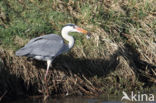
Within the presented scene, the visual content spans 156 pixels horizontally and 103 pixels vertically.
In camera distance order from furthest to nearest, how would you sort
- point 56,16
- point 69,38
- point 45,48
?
1. point 56,16
2. point 69,38
3. point 45,48

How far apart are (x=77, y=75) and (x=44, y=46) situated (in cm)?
100

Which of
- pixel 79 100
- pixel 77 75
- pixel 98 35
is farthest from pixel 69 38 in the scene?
pixel 79 100

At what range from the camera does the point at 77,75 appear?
915 centimetres

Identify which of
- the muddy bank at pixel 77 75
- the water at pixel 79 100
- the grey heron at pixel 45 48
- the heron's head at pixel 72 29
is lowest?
the water at pixel 79 100

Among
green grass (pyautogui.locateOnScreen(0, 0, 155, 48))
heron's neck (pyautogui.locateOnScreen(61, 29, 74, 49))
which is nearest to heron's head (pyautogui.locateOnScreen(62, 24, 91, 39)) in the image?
heron's neck (pyautogui.locateOnScreen(61, 29, 74, 49))

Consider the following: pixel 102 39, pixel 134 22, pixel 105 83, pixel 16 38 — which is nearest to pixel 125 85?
pixel 105 83

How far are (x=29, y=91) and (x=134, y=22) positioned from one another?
3296 mm

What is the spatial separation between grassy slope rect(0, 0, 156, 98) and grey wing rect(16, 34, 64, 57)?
1.49 ft

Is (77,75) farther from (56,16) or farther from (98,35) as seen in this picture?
(56,16)

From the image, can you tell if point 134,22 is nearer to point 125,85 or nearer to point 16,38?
point 125,85

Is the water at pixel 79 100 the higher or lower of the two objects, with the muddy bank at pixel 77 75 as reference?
lower

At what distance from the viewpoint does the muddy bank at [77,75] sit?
8688 millimetres

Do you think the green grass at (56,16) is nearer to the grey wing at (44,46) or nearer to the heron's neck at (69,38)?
the heron's neck at (69,38)

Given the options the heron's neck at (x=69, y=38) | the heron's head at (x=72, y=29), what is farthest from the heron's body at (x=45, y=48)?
the heron's head at (x=72, y=29)
